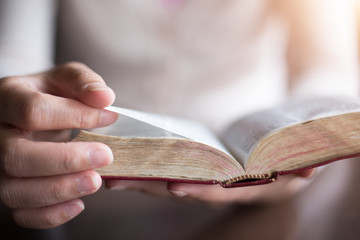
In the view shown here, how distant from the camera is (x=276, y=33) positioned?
54.2 inches

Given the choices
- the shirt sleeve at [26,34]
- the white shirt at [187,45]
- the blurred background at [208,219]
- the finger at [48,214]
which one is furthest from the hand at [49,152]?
the white shirt at [187,45]

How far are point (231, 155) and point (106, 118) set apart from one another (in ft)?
0.67

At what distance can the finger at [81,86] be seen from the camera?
430mm

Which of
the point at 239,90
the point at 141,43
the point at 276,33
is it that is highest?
the point at 276,33

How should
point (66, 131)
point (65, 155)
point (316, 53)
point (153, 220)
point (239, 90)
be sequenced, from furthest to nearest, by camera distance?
point (239, 90), point (316, 53), point (153, 220), point (66, 131), point (65, 155)

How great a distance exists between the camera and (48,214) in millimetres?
480

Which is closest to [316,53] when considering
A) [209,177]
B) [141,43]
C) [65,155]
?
[141,43]

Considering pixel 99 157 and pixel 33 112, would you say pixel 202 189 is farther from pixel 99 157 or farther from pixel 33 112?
pixel 33 112

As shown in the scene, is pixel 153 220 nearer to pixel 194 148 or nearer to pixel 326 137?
pixel 194 148

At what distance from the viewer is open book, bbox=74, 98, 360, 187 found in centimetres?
45

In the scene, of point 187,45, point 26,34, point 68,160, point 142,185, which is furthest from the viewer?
point 187,45

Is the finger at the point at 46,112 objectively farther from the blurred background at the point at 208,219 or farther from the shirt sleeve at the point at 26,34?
the shirt sleeve at the point at 26,34

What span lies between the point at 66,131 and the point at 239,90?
31.5 inches

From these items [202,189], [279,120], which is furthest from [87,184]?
[279,120]
